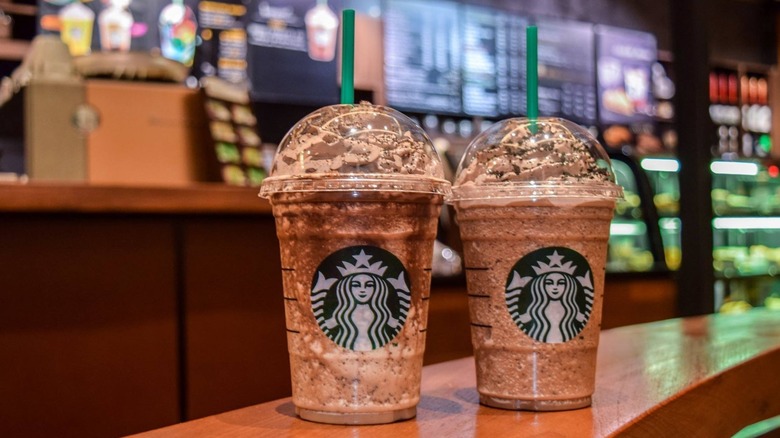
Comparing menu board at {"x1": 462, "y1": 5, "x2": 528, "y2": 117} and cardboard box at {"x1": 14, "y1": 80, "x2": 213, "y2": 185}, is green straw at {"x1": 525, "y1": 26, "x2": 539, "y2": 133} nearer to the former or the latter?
cardboard box at {"x1": 14, "y1": 80, "x2": 213, "y2": 185}

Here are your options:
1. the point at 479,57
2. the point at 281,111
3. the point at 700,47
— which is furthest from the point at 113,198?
the point at 479,57

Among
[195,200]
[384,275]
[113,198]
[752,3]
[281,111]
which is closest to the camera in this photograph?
[384,275]

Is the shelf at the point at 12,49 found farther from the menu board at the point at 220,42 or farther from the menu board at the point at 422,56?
the menu board at the point at 422,56

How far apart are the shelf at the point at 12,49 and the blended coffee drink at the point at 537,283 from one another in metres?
4.36

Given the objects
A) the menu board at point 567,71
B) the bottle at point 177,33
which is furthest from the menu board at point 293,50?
the menu board at point 567,71

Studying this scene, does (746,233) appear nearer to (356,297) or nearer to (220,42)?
(220,42)

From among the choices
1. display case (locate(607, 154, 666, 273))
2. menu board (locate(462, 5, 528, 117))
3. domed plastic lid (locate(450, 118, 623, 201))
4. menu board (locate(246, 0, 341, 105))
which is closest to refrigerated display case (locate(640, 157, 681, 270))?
display case (locate(607, 154, 666, 273))

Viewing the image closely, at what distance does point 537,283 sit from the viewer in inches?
36.0

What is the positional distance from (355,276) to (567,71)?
613 centimetres

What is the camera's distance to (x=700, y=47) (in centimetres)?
300

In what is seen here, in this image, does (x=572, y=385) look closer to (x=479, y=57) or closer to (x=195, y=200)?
(x=195, y=200)

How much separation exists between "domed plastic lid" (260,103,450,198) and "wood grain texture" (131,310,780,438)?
A: 25cm

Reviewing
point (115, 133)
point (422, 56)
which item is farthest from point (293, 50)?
point (115, 133)

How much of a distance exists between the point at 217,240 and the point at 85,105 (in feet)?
3.37
